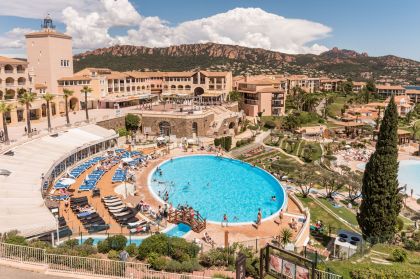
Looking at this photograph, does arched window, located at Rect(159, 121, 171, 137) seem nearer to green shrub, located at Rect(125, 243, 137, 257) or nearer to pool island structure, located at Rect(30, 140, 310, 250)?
pool island structure, located at Rect(30, 140, 310, 250)

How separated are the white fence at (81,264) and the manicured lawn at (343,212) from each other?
2054 centimetres

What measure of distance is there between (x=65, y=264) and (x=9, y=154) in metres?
20.8

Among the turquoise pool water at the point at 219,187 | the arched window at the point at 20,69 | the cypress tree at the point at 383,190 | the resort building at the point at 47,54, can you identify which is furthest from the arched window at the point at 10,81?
the cypress tree at the point at 383,190

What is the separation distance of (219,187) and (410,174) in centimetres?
3213

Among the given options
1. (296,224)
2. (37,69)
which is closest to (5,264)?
(296,224)

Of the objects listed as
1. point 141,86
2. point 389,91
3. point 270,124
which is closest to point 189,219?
point 270,124

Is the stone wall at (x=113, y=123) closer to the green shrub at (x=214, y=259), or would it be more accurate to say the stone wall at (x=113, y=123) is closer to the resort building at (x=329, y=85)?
the green shrub at (x=214, y=259)

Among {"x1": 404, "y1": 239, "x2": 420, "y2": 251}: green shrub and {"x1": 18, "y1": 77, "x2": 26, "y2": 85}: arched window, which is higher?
{"x1": 18, "y1": 77, "x2": 26, "y2": 85}: arched window

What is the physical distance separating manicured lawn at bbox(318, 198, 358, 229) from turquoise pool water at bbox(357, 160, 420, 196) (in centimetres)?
1550

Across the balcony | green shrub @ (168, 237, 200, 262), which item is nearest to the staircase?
green shrub @ (168, 237, 200, 262)

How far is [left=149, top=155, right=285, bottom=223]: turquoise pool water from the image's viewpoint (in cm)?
2842

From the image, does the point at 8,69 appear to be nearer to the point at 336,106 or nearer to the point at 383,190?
the point at 383,190

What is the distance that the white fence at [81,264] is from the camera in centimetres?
1359

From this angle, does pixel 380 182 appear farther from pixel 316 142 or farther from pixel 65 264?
pixel 316 142
